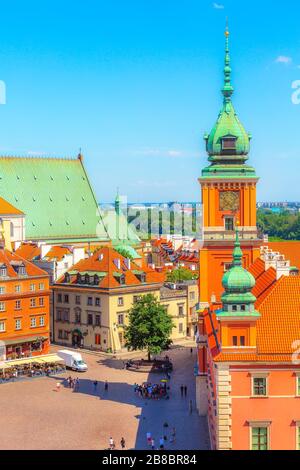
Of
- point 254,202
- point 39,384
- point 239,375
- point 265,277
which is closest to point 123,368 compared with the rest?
point 39,384

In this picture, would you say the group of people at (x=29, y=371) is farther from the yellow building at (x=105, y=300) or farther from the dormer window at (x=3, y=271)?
the yellow building at (x=105, y=300)

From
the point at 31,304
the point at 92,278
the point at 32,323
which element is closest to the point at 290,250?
the point at 92,278

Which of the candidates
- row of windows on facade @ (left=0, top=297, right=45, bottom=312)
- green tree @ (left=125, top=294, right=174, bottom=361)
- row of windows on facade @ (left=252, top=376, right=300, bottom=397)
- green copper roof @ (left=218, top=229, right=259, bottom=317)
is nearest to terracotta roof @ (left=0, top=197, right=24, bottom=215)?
row of windows on facade @ (left=0, top=297, right=45, bottom=312)

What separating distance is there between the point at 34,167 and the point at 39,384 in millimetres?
47517

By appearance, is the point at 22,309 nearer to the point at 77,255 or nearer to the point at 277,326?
the point at 77,255

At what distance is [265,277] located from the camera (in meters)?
46.4

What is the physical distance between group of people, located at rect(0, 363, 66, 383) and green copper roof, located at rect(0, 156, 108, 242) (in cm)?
3607

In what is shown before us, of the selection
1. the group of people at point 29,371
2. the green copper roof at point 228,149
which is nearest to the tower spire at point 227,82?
the green copper roof at point 228,149

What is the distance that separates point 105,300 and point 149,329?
931cm

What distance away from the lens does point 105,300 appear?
73750 mm

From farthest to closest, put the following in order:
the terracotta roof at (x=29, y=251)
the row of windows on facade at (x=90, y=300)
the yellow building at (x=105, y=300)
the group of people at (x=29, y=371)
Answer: the terracotta roof at (x=29, y=251) < the row of windows on facade at (x=90, y=300) < the yellow building at (x=105, y=300) < the group of people at (x=29, y=371)

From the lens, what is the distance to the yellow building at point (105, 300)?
7388 centimetres

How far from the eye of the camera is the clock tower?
55156 millimetres

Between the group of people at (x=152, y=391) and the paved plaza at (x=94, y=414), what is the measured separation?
54 centimetres
